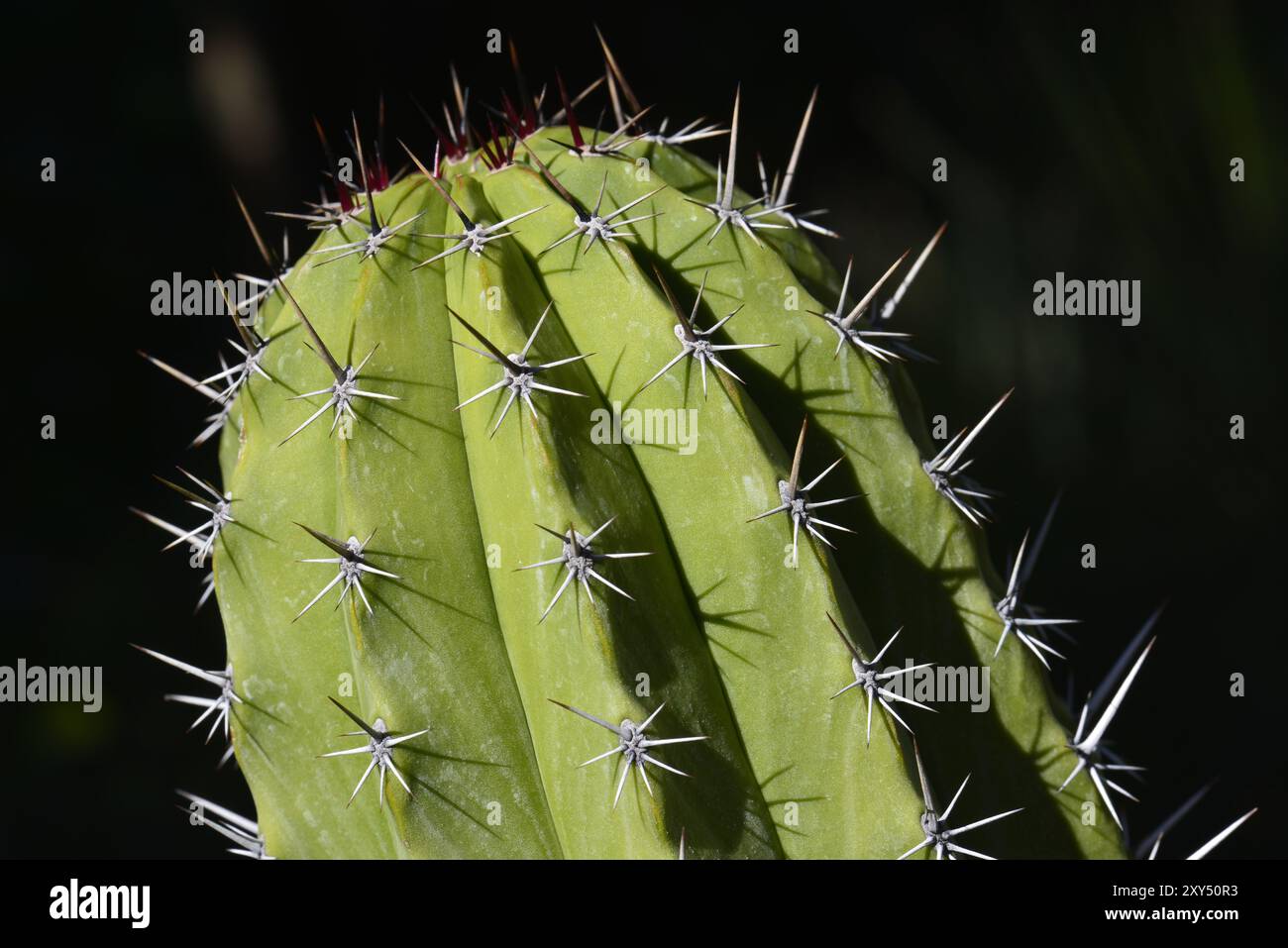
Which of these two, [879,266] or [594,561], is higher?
[879,266]

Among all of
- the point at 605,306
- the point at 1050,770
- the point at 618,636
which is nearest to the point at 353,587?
the point at 618,636

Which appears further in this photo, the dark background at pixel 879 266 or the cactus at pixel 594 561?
the dark background at pixel 879 266

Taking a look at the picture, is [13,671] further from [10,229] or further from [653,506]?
[653,506]

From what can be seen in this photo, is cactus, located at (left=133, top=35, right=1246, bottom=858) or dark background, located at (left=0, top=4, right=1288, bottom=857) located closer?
cactus, located at (left=133, top=35, right=1246, bottom=858)

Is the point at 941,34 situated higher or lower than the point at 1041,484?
higher
